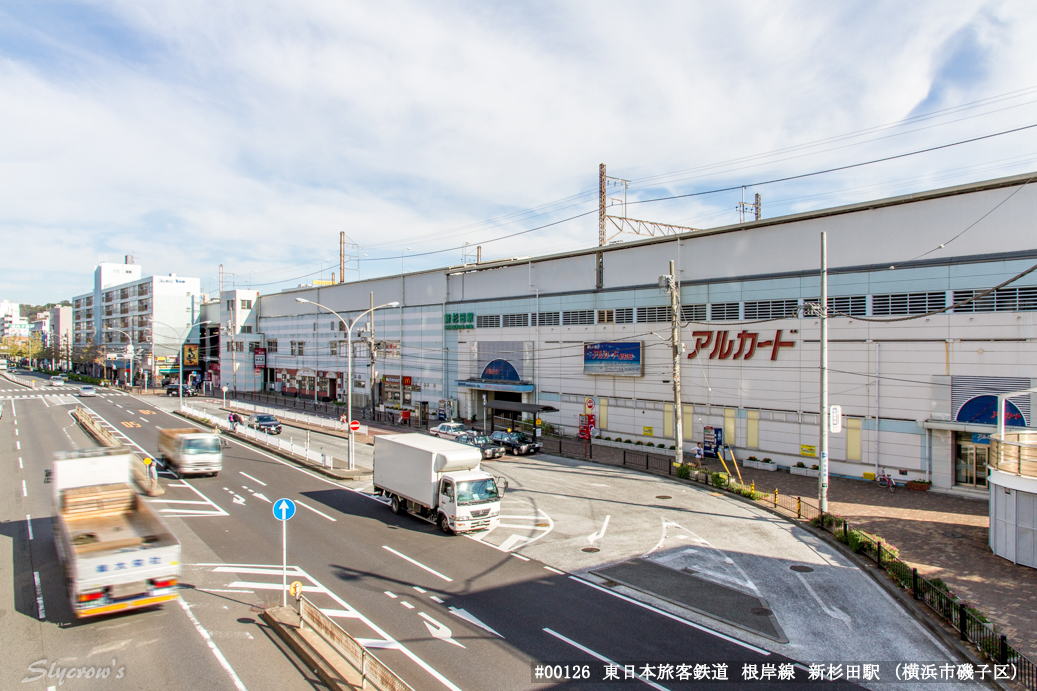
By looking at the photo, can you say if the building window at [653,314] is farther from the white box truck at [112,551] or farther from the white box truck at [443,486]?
the white box truck at [112,551]

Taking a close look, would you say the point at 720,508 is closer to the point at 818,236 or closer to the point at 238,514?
the point at 818,236

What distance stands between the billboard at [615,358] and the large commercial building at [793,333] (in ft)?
0.38

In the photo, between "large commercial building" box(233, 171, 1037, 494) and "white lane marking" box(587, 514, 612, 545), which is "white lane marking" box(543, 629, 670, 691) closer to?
"white lane marking" box(587, 514, 612, 545)

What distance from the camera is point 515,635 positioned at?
1267 cm

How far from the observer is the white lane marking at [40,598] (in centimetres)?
1317

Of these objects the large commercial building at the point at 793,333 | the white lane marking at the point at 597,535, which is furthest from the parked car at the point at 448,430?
the white lane marking at the point at 597,535

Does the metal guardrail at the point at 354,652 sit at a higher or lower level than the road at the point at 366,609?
higher

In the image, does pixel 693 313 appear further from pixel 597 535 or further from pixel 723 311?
pixel 597 535

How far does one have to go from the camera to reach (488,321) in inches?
2044

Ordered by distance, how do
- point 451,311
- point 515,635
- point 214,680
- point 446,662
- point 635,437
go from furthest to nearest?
point 451,311 < point 635,437 < point 515,635 < point 446,662 < point 214,680

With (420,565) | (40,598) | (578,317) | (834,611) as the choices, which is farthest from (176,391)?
(834,611)

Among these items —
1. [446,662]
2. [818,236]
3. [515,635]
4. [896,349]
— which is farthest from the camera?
[818,236]

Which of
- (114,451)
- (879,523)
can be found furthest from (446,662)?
(879,523)

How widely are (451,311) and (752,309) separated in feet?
99.3
